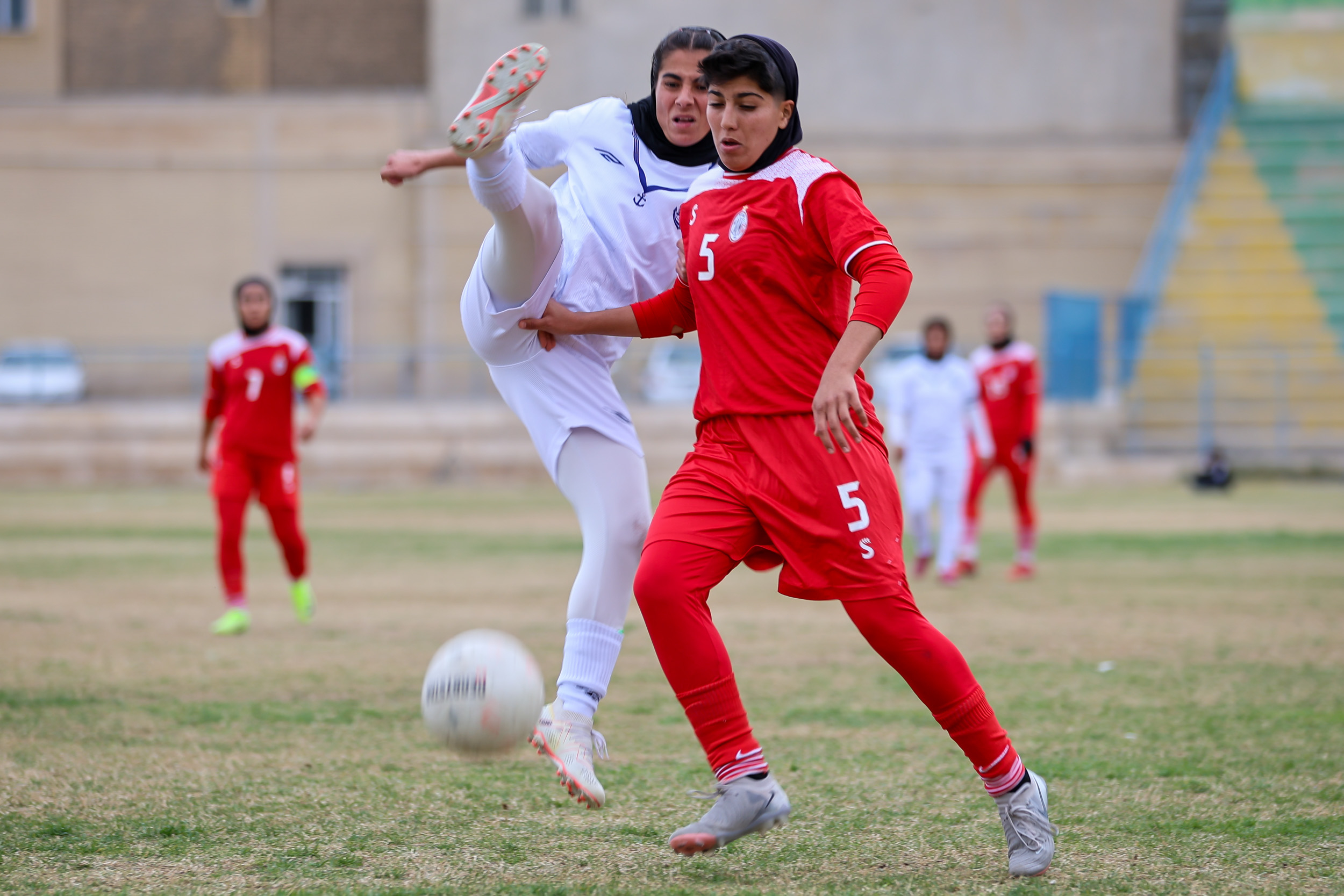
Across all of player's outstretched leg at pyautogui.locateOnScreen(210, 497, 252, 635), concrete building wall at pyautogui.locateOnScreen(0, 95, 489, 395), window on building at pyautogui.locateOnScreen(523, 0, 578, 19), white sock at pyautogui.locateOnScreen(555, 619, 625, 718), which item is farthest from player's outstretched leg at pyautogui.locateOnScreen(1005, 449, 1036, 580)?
window on building at pyautogui.locateOnScreen(523, 0, 578, 19)

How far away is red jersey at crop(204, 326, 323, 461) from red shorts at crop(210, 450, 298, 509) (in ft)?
0.18

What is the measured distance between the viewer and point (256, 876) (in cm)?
390

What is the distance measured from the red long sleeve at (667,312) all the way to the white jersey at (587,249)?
378mm

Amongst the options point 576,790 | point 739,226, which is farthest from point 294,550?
point 739,226

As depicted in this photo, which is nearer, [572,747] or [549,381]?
[572,747]

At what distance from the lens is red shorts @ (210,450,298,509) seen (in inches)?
379

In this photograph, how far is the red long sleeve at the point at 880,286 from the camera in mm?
3746

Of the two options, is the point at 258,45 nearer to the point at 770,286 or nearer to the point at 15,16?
the point at 15,16

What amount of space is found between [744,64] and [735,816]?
2.01m

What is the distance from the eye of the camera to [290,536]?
32.1 ft

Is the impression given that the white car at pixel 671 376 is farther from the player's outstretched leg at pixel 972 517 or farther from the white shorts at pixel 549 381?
the white shorts at pixel 549 381

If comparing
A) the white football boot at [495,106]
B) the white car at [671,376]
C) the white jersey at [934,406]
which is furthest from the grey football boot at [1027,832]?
the white car at [671,376]

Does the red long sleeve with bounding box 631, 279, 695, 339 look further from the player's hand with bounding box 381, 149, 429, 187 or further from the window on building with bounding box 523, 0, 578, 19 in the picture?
the window on building with bounding box 523, 0, 578, 19

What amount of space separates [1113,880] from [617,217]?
8.20ft
